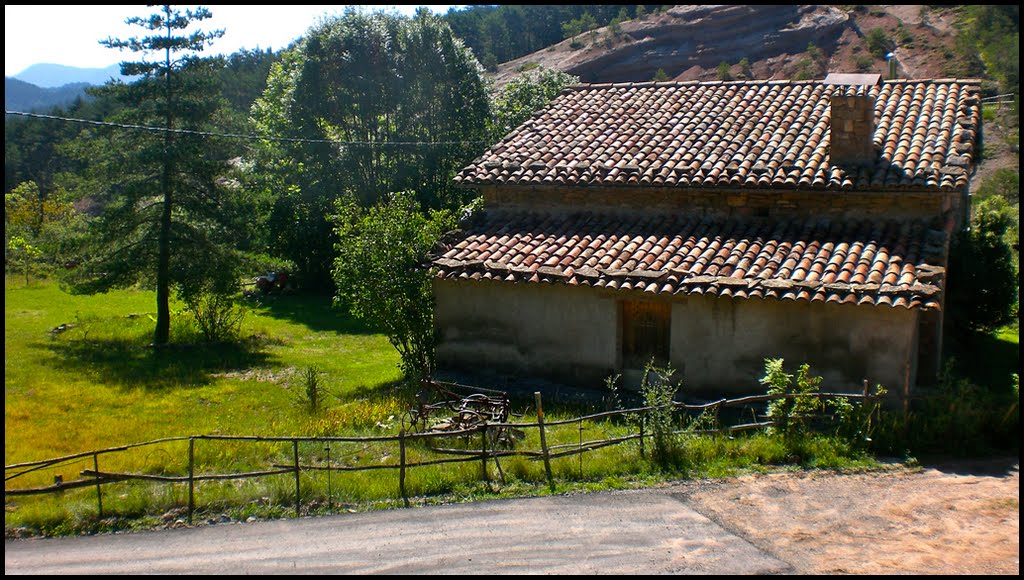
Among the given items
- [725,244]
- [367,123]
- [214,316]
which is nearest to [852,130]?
[725,244]

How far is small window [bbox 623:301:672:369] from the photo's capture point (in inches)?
577

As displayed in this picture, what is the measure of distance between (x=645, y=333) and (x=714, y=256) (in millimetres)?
1864

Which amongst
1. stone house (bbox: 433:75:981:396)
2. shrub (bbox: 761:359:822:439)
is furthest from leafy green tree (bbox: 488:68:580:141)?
shrub (bbox: 761:359:822:439)

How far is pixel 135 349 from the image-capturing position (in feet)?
79.2

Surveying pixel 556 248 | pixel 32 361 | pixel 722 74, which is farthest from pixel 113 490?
pixel 722 74

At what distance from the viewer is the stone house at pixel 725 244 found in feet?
43.3

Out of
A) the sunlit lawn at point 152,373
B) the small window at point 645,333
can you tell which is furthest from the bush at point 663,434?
the sunlit lawn at point 152,373

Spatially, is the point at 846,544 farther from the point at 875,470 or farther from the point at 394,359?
the point at 394,359

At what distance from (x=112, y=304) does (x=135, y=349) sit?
981 centimetres

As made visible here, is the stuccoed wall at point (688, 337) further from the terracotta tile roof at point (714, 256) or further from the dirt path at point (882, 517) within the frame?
the dirt path at point (882, 517)

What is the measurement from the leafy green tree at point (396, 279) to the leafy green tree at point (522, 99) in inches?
642

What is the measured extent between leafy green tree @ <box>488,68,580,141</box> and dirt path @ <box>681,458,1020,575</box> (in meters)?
24.3

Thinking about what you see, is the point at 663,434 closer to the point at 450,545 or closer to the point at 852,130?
the point at 450,545

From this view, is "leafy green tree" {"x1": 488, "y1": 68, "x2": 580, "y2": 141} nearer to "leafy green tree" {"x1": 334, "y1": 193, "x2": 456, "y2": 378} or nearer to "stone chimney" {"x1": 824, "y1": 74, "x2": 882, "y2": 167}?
"leafy green tree" {"x1": 334, "y1": 193, "x2": 456, "y2": 378}
